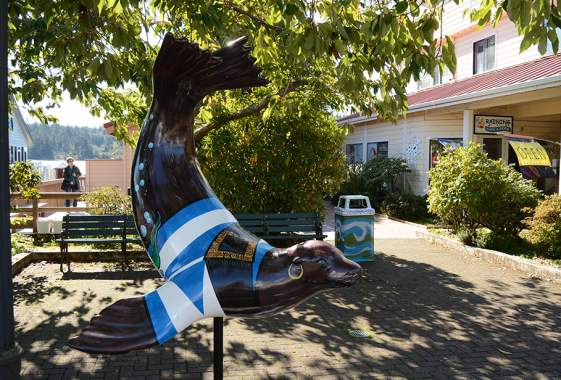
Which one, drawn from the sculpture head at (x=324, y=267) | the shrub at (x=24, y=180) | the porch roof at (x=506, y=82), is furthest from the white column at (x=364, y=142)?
the sculpture head at (x=324, y=267)

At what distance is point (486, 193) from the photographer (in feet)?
33.1

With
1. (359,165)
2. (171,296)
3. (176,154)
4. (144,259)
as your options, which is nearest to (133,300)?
(171,296)

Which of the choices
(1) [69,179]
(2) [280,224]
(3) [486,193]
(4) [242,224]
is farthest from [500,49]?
(1) [69,179]

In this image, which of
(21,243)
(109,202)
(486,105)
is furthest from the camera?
(486,105)

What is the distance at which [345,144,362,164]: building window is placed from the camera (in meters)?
22.7

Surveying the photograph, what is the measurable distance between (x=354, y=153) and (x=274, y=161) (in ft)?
47.8

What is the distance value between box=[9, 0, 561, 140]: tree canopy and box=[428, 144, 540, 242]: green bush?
304 cm

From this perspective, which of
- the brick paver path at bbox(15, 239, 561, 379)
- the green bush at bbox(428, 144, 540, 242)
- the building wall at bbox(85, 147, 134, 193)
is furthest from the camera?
the building wall at bbox(85, 147, 134, 193)

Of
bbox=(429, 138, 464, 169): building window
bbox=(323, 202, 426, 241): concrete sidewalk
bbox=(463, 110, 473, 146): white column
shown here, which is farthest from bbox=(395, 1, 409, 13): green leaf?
bbox=(429, 138, 464, 169): building window

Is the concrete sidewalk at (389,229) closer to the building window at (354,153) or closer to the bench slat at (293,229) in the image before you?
the bench slat at (293,229)

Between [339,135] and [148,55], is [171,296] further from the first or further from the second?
[339,135]

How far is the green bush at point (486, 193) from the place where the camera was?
394 inches

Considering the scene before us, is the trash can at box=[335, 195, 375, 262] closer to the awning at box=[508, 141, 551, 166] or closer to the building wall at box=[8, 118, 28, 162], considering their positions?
the awning at box=[508, 141, 551, 166]

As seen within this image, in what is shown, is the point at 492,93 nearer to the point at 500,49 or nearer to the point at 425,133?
the point at 500,49
